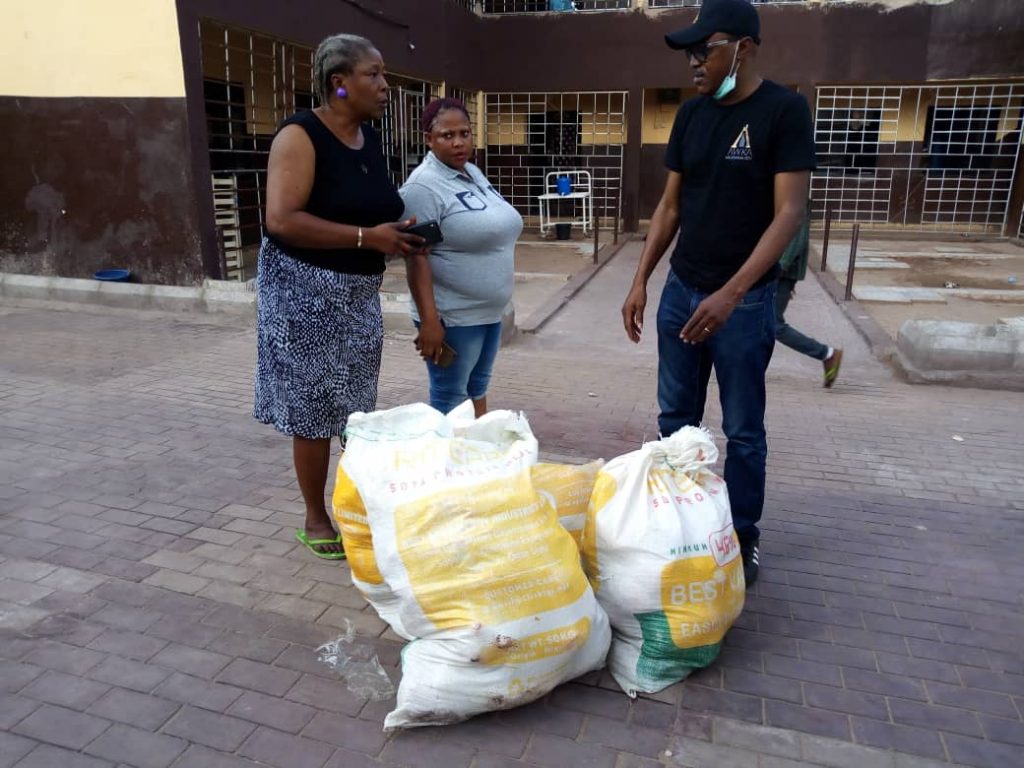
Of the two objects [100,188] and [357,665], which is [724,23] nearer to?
[357,665]

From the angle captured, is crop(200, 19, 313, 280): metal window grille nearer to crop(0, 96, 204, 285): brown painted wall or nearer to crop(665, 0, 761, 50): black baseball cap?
crop(0, 96, 204, 285): brown painted wall

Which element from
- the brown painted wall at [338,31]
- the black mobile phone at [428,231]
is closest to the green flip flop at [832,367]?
the black mobile phone at [428,231]

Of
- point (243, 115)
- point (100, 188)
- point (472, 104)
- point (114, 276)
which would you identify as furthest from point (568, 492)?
point (472, 104)

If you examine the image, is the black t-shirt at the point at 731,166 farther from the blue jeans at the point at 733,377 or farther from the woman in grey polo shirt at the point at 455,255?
the woman in grey polo shirt at the point at 455,255

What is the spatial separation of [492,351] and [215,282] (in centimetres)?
517

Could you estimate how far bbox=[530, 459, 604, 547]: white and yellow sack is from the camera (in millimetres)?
2602

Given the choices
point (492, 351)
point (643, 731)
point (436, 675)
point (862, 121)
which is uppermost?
point (862, 121)

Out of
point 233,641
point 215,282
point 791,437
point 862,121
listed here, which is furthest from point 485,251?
point 862,121

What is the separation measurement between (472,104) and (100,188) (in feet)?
29.6

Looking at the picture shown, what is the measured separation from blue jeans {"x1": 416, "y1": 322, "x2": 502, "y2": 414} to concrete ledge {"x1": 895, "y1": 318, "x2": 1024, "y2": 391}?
3.87 metres

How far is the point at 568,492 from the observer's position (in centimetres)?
265

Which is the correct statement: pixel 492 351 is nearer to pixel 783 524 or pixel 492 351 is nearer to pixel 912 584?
pixel 783 524

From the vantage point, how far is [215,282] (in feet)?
25.7

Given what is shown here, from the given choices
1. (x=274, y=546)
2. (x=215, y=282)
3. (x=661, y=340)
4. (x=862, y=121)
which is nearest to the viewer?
(x=661, y=340)
